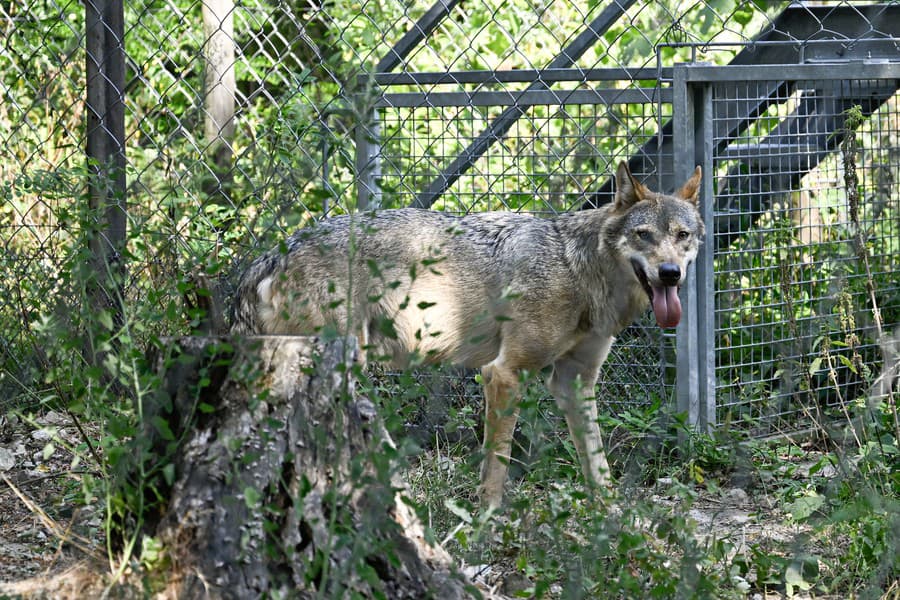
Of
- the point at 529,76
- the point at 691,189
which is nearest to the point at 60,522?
the point at 691,189

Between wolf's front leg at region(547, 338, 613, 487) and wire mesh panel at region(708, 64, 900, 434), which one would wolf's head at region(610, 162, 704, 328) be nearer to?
wolf's front leg at region(547, 338, 613, 487)

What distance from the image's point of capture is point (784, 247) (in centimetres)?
592

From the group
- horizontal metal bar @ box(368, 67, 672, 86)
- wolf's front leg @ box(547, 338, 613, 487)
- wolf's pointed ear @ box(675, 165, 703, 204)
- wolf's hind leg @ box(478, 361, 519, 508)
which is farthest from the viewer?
horizontal metal bar @ box(368, 67, 672, 86)

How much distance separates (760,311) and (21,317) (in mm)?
4139

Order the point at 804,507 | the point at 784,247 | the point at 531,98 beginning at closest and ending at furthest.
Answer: the point at 804,507
the point at 531,98
the point at 784,247

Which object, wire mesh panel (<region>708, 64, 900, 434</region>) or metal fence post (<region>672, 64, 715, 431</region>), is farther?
wire mesh panel (<region>708, 64, 900, 434</region>)

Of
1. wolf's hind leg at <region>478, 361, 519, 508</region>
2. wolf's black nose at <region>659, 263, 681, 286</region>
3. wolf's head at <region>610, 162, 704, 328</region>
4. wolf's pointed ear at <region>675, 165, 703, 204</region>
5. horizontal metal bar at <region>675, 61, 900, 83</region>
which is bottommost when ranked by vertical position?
wolf's hind leg at <region>478, 361, 519, 508</region>

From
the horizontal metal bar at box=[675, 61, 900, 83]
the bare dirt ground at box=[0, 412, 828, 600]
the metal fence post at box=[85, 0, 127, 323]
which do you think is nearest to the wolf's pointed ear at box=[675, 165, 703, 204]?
the horizontal metal bar at box=[675, 61, 900, 83]

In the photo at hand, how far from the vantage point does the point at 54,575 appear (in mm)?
3025

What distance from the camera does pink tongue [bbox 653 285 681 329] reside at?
4723 millimetres

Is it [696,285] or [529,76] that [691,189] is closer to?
[696,285]

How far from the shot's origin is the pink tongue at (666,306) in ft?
15.5

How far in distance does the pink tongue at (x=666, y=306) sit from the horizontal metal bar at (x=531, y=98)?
1213 mm

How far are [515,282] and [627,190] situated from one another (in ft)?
2.30
